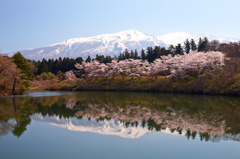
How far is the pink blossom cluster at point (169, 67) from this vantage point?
41769 mm

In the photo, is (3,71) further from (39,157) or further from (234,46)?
(234,46)

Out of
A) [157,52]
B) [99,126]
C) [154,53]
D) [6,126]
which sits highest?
[157,52]

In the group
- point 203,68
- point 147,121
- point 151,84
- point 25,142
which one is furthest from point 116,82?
point 25,142

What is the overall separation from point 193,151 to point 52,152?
5.22 m

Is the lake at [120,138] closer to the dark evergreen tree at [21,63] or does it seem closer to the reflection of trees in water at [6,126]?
the reflection of trees in water at [6,126]

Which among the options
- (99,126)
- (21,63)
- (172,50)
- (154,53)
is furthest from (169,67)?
(99,126)

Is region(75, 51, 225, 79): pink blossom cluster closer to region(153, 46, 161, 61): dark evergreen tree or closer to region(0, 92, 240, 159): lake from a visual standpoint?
region(153, 46, 161, 61): dark evergreen tree

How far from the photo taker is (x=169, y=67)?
52.8 meters

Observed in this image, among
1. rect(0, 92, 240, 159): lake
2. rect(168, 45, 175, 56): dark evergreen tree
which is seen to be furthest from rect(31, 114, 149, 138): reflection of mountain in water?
rect(168, 45, 175, 56): dark evergreen tree

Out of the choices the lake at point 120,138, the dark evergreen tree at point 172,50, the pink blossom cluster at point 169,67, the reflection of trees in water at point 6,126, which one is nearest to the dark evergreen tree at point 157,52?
the dark evergreen tree at point 172,50

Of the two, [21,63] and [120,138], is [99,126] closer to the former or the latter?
[120,138]

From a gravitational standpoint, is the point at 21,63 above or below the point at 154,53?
below

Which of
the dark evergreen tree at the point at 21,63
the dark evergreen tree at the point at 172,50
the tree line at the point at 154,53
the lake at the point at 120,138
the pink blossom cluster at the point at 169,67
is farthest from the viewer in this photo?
the dark evergreen tree at the point at 172,50

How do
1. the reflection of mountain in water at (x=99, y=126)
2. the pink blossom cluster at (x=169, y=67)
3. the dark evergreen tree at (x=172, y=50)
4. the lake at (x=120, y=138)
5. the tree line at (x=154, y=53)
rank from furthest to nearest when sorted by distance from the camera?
the dark evergreen tree at (x=172, y=50)
the tree line at (x=154, y=53)
the pink blossom cluster at (x=169, y=67)
the reflection of mountain in water at (x=99, y=126)
the lake at (x=120, y=138)
